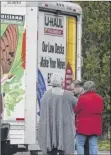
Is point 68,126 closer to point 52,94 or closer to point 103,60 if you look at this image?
point 52,94

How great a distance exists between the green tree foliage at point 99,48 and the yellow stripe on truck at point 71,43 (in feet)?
28.0

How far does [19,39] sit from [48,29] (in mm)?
806

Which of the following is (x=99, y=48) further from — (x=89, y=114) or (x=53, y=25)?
(x=89, y=114)

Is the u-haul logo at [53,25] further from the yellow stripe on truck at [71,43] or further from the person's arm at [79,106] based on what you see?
the person's arm at [79,106]

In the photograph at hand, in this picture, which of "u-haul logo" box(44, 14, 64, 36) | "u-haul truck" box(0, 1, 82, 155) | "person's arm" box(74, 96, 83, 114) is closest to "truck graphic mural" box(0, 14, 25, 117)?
"u-haul truck" box(0, 1, 82, 155)

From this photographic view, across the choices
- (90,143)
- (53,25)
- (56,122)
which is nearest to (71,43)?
(53,25)

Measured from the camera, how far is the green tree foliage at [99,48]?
2172 cm

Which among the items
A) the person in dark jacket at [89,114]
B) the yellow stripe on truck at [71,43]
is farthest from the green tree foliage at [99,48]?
the person in dark jacket at [89,114]

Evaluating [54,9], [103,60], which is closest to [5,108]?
[54,9]

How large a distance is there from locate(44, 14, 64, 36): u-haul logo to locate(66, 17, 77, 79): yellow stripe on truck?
0.94 feet

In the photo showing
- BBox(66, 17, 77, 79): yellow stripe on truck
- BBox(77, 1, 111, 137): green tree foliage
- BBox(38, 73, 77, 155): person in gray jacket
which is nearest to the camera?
BBox(38, 73, 77, 155): person in gray jacket

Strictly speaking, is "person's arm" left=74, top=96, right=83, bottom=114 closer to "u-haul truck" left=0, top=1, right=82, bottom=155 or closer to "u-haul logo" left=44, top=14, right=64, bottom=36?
"u-haul truck" left=0, top=1, right=82, bottom=155

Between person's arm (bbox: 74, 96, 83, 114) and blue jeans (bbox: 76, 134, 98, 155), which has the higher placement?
person's arm (bbox: 74, 96, 83, 114)

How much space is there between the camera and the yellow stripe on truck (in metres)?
12.8
